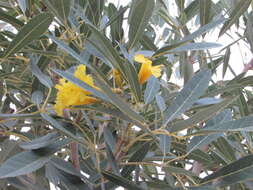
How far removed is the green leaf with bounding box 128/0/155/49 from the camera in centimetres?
61

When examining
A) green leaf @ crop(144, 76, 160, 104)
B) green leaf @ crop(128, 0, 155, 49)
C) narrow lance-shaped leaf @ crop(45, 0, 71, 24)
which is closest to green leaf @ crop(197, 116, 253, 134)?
green leaf @ crop(144, 76, 160, 104)

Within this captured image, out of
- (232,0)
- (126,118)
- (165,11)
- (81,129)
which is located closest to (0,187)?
(81,129)

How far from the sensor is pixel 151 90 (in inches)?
23.8

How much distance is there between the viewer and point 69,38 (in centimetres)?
75

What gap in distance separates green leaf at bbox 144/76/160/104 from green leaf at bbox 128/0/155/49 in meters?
0.08

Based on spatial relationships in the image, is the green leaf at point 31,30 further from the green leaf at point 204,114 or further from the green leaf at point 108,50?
the green leaf at point 204,114

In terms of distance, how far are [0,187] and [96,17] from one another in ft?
1.36

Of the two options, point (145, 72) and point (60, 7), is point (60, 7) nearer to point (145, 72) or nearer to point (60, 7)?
point (60, 7)

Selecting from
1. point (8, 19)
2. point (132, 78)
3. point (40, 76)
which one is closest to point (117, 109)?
point (132, 78)

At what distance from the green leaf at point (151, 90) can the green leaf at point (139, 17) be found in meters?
0.08

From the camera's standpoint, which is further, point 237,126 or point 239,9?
point 239,9

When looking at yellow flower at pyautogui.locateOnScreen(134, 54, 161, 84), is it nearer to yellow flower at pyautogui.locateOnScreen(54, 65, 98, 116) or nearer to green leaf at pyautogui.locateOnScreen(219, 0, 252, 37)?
yellow flower at pyautogui.locateOnScreen(54, 65, 98, 116)

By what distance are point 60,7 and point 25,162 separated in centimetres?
26

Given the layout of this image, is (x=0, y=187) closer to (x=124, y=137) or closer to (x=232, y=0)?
(x=124, y=137)
